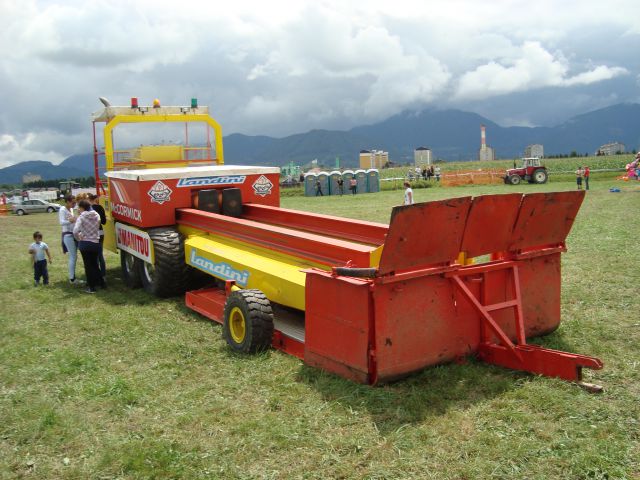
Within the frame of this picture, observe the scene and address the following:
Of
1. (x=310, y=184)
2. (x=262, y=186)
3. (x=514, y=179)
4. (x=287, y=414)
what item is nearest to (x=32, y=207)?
(x=310, y=184)

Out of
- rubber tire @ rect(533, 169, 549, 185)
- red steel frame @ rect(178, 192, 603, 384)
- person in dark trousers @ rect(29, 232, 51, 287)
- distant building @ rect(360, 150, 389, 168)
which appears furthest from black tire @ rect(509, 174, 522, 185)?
distant building @ rect(360, 150, 389, 168)

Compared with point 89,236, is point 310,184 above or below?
above

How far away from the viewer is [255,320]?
5613 millimetres

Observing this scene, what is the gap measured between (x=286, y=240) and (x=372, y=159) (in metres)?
111

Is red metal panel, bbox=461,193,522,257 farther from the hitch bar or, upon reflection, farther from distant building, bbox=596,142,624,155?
distant building, bbox=596,142,624,155

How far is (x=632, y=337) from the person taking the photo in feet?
19.2

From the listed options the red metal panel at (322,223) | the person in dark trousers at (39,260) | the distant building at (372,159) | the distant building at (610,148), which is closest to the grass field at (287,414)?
the red metal panel at (322,223)

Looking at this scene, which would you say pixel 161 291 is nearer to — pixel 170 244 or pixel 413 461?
pixel 170 244

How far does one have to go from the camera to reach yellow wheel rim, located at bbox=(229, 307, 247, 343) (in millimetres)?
5895

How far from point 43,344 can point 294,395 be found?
334 centimetres

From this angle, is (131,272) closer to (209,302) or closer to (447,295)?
(209,302)

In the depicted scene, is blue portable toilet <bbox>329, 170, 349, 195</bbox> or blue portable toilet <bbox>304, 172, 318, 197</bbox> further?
blue portable toilet <bbox>304, 172, 318, 197</bbox>

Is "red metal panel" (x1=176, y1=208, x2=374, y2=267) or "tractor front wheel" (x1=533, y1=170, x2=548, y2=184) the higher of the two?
"tractor front wheel" (x1=533, y1=170, x2=548, y2=184)

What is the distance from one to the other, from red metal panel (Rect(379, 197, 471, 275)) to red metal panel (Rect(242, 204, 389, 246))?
55.8 inches
